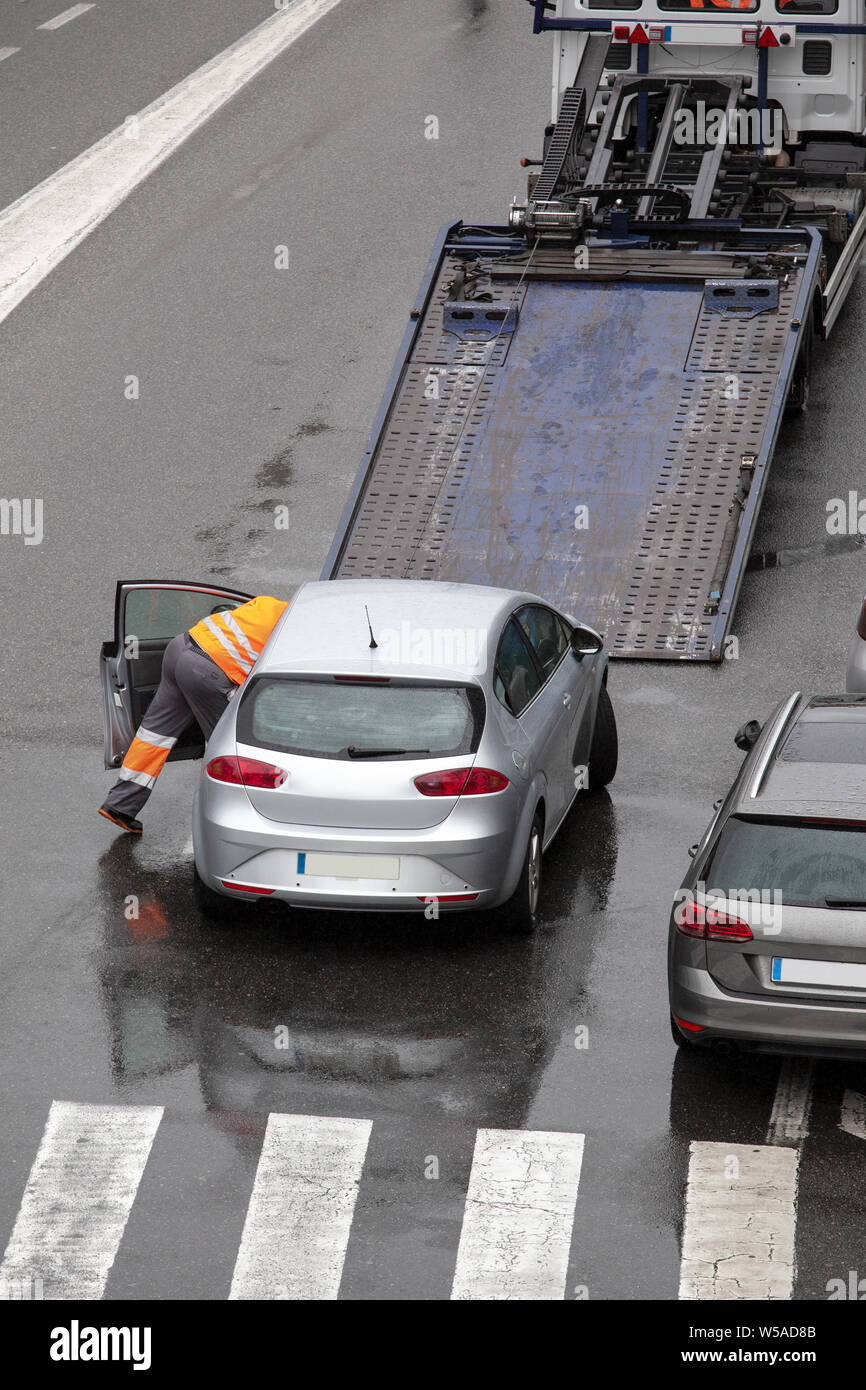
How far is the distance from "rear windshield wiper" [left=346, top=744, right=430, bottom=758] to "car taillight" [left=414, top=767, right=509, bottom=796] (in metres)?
0.15

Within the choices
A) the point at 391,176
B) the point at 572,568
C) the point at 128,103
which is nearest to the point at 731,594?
the point at 572,568

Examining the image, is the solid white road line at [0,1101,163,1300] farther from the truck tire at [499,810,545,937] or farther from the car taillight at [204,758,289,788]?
the truck tire at [499,810,545,937]

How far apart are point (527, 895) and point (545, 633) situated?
72.4 inches

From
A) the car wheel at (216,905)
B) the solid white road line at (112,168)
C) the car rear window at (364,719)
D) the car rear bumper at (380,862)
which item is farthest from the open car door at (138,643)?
the solid white road line at (112,168)

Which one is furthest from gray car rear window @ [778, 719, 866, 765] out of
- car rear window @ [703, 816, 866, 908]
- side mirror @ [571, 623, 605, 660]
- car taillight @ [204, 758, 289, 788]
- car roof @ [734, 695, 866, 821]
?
car taillight @ [204, 758, 289, 788]

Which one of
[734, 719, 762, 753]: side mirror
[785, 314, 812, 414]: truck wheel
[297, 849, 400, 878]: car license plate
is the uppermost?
[734, 719, 762, 753]: side mirror

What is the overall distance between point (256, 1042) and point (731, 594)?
573 cm

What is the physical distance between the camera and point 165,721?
11.2m

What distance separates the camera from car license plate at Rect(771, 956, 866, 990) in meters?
8.19

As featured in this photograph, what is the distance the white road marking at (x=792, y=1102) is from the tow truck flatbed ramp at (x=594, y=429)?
485 centimetres

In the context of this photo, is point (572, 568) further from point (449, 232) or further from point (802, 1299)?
point (802, 1299)

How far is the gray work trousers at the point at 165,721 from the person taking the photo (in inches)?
436

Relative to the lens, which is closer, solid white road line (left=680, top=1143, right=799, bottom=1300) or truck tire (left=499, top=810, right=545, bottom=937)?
solid white road line (left=680, top=1143, right=799, bottom=1300)

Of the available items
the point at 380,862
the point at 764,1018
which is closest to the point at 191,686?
the point at 380,862
